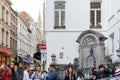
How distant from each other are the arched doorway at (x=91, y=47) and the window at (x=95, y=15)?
3.11 metres

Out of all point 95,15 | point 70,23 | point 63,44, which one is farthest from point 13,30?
Result: point 95,15

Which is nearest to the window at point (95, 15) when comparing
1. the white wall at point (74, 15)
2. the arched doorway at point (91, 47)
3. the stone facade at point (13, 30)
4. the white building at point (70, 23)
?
the white building at point (70, 23)

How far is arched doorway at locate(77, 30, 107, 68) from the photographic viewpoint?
3039 centimetres

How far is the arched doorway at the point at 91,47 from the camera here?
30391mm

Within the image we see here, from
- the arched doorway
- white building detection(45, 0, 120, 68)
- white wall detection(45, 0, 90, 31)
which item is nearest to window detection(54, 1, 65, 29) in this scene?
white building detection(45, 0, 120, 68)

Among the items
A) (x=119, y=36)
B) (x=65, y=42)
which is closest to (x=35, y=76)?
(x=119, y=36)

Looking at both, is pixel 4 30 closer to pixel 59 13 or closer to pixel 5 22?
pixel 5 22

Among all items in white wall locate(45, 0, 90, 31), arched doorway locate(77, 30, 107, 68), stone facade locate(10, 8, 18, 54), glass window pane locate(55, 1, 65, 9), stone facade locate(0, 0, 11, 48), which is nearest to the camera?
arched doorway locate(77, 30, 107, 68)

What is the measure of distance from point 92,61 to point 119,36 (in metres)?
3.94

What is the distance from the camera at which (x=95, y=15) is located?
34.2 m

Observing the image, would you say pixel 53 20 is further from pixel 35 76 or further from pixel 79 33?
pixel 35 76

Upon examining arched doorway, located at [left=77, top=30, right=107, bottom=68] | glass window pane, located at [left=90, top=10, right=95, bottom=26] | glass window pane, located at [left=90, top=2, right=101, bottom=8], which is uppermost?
glass window pane, located at [left=90, top=2, right=101, bottom=8]

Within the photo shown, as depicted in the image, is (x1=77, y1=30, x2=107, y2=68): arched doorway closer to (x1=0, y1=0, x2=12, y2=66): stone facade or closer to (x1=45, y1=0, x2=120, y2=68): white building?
(x1=45, y1=0, x2=120, y2=68): white building

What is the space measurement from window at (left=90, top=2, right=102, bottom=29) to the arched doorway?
10.2ft
